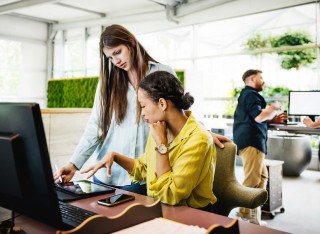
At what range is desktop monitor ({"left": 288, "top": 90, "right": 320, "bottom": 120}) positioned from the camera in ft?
15.5

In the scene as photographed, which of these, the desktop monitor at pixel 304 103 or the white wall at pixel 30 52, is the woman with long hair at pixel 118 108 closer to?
the desktop monitor at pixel 304 103

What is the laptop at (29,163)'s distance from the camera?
2.53 feet

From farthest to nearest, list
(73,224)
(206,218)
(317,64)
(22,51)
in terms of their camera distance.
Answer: (22,51) → (317,64) → (206,218) → (73,224)

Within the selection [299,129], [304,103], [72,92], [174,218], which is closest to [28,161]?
[174,218]

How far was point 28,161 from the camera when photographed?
806 mm

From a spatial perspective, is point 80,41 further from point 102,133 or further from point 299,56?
point 102,133

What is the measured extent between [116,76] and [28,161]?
1.16 meters

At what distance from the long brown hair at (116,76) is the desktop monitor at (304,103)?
351 centimetres

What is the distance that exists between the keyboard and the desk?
0.05 metres

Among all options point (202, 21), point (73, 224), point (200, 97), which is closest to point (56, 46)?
point (202, 21)

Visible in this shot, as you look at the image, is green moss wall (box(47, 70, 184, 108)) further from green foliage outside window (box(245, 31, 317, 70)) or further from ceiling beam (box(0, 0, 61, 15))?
green foliage outside window (box(245, 31, 317, 70))

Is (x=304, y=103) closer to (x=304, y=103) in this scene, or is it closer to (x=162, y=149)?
(x=304, y=103)

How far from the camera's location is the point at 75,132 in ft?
13.0

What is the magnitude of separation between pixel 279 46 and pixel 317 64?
83cm
